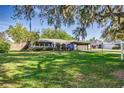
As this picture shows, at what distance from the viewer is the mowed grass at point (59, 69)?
13.2ft

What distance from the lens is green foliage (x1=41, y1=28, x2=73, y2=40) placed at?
4.78 m

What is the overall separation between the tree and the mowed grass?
634mm

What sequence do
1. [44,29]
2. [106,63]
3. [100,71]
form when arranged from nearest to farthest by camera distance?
A: [100,71]
[44,29]
[106,63]

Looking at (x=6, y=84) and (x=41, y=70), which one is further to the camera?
(x=41, y=70)

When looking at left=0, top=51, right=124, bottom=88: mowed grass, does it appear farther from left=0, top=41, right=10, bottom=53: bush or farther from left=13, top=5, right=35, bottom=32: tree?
left=13, top=5, right=35, bottom=32: tree

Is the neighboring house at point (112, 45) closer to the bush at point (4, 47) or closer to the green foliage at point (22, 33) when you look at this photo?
the green foliage at point (22, 33)

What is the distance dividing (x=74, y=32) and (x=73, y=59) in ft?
1.67

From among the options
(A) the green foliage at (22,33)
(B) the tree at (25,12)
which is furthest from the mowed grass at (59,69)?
(B) the tree at (25,12)

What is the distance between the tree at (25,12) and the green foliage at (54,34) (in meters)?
0.31

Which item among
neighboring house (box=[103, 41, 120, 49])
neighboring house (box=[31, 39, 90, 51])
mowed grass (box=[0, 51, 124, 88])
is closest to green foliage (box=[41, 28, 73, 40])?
neighboring house (box=[31, 39, 90, 51])
